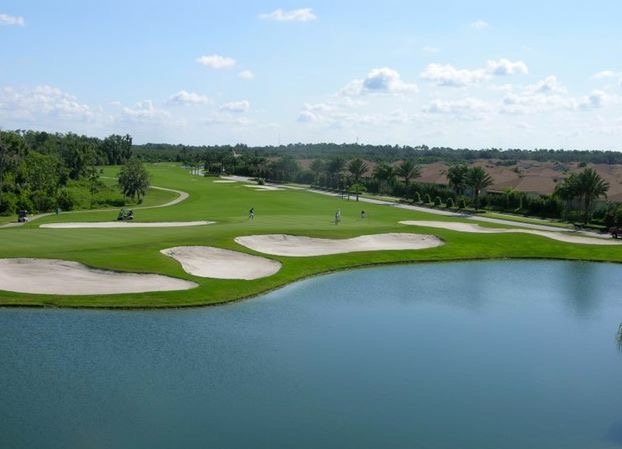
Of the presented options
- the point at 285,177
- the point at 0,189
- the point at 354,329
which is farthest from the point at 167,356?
the point at 285,177

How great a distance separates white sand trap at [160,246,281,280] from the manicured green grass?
76 centimetres

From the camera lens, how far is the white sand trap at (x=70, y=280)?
30.7 meters

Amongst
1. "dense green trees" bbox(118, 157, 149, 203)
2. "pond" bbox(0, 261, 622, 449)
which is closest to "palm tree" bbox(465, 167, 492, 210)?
"dense green trees" bbox(118, 157, 149, 203)

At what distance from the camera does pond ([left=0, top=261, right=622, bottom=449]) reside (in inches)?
675

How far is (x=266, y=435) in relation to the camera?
55.4 feet

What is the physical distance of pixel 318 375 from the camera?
70.4ft

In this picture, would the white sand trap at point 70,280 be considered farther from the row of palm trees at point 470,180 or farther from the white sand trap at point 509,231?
the row of palm trees at point 470,180

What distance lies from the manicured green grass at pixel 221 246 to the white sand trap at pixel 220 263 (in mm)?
761

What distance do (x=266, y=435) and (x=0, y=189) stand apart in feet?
220

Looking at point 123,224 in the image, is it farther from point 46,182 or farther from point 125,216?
point 46,182

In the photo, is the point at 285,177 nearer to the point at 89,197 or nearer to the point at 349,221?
the point at 89,197

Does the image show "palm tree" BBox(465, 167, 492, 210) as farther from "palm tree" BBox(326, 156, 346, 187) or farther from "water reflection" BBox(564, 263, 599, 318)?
"water reflection" BBox(564, 263, 599, 318)

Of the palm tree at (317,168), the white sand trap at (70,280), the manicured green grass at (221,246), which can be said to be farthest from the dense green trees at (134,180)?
the white sand trap at (70,280)

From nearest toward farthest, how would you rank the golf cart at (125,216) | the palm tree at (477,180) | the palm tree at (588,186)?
the golf cart at (125,216)
the palm tree at (588,186)
the palm tree at (477,180)
